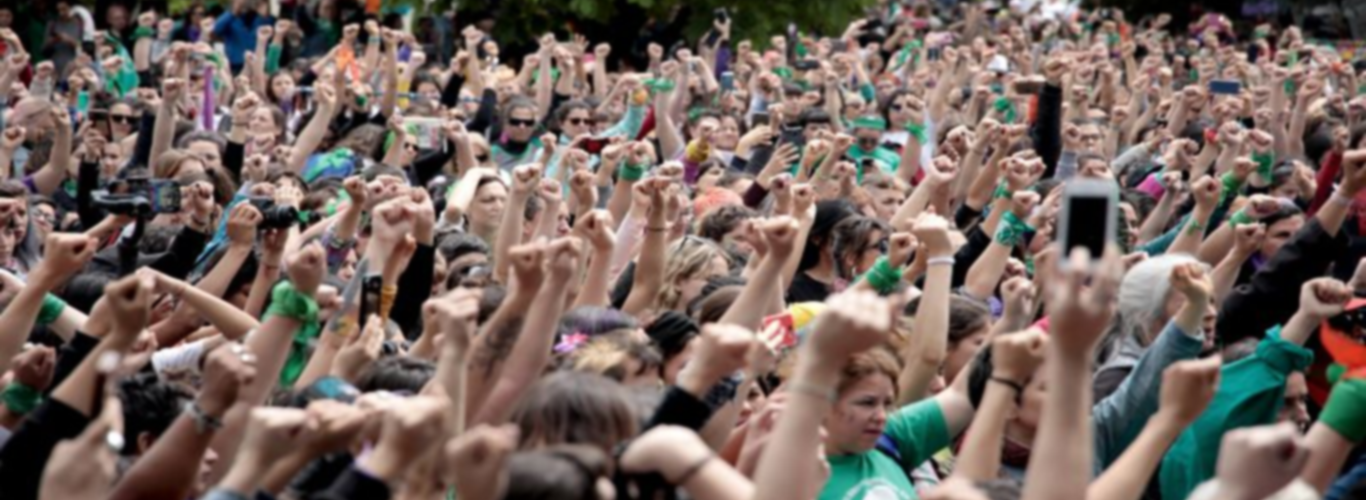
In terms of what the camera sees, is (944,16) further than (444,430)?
Yes

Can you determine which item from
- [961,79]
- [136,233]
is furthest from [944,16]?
[136,233]

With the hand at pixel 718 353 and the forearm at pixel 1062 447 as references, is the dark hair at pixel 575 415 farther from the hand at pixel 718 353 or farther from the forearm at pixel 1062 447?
the forearm at pixel 1062 447

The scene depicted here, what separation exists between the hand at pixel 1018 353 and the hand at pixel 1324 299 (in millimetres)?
989

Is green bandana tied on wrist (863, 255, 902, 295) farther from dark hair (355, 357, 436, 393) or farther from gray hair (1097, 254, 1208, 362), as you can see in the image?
dark hair (355, 357, 436, 393)

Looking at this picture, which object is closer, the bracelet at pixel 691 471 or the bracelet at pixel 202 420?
the bracelet at pixel 691 471

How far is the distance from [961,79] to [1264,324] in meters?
7.79

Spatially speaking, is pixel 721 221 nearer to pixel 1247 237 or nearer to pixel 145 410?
pixel 1247 237

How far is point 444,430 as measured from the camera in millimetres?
3891

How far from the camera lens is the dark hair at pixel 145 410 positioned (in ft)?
15.9

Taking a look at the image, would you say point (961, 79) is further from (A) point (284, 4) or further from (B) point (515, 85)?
(A) point (284, 4)

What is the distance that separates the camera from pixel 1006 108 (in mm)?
12234

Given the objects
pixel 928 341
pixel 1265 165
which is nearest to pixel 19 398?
pixel 928 341

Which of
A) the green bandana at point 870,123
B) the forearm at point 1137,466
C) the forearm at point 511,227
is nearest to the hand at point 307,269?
the forearm at point 1137,466

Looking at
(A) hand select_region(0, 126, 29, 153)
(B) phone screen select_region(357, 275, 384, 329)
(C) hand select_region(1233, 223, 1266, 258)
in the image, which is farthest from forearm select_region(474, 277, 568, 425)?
(A) hand select_region(0, 126, 29, 153)
